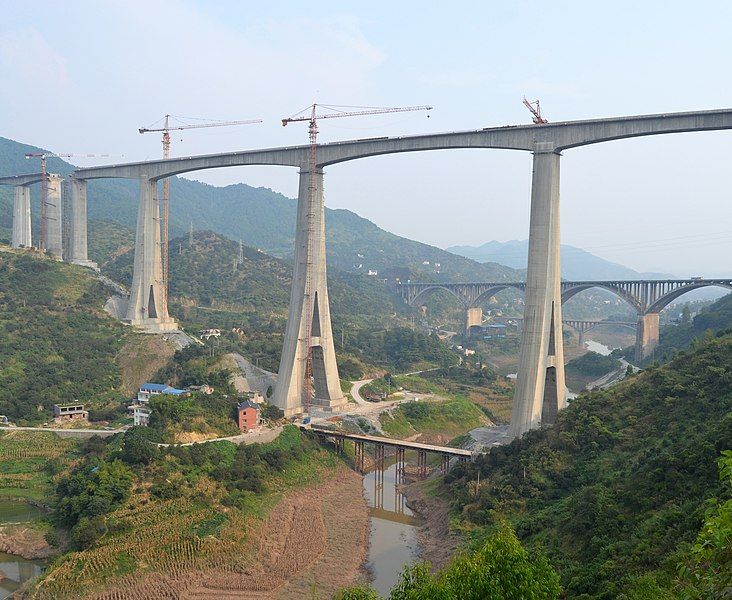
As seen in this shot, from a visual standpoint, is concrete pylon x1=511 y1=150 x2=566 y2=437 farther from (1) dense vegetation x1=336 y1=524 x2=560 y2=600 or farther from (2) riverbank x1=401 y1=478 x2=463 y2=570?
(1) dense vegetation x1=336 y1=524 x2=560 y2=600

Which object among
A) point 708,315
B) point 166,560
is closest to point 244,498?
point 166,560

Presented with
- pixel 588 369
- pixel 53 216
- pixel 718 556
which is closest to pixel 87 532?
pixel 718 556

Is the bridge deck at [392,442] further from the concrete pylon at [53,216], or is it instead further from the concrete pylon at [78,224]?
the concrete pylon at [53,216]

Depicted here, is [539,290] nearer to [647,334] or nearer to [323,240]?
[323,240]

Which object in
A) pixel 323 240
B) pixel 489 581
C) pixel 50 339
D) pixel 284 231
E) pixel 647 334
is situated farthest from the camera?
pixel 284 231

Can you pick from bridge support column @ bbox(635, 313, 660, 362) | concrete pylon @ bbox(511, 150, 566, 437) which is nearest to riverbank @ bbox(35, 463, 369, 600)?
concrete pylon @ bbox(511, 150, 566, 437)

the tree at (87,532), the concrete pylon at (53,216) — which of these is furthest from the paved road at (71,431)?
the concrete pylon at (53,216)
